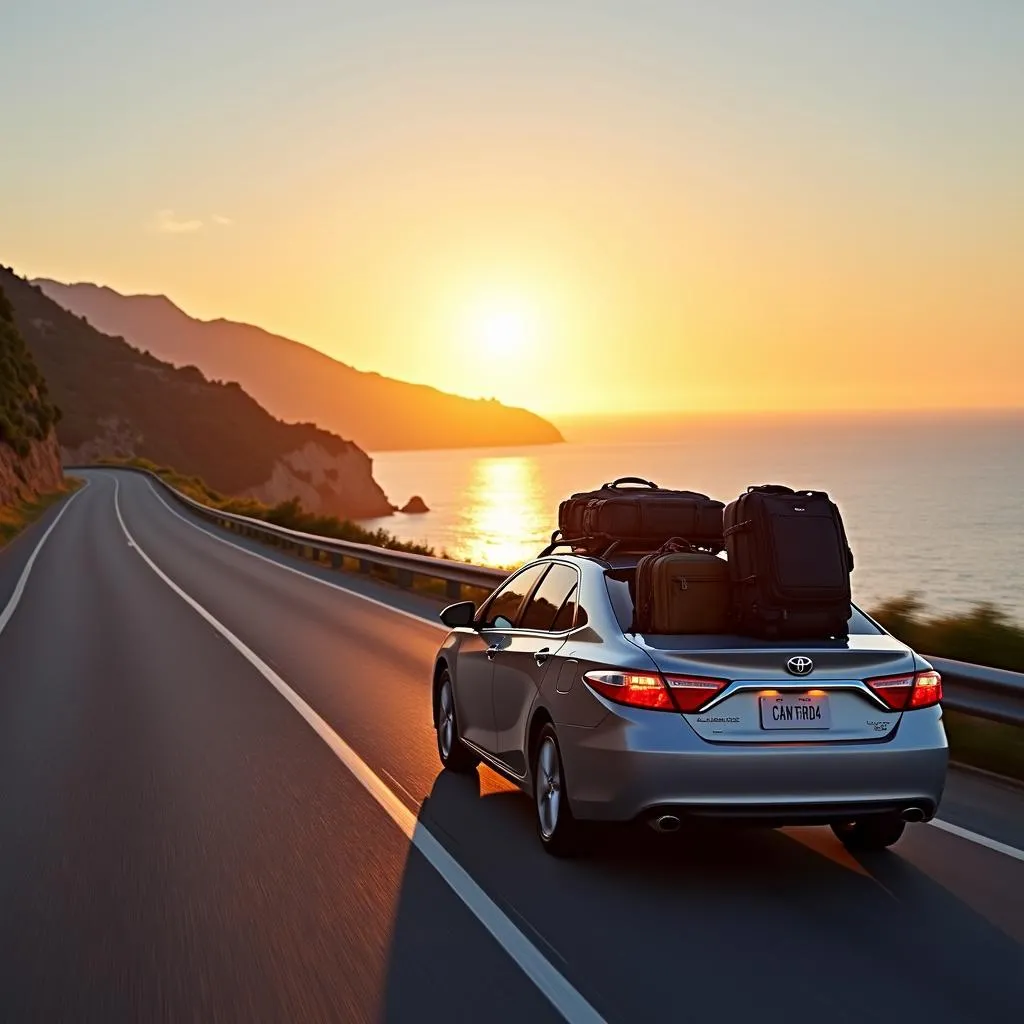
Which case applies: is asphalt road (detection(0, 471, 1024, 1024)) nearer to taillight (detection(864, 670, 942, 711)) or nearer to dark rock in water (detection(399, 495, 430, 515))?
taillight (detection(864, 670, 942, 711))

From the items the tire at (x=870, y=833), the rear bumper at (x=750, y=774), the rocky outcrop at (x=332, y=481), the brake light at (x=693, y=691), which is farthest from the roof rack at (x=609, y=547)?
the rocky outcrop at (x=332, y=481)

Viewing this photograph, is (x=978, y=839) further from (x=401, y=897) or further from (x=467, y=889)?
(x=401, y=897)

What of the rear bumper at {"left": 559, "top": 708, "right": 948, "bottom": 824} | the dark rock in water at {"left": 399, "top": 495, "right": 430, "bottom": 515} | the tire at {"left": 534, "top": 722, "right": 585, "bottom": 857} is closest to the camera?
the rear bumper at {"left": 559, "top": 708, "right": 948, "bottom": 824}

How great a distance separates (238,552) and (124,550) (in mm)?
2975

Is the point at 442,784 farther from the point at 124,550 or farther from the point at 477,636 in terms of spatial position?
the point at 124,550

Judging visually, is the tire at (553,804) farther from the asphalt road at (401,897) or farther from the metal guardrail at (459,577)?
the metal guardrail at (459,577)

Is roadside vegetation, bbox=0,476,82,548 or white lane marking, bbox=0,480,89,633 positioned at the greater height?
white lane marking, bbox=0,480,89,633

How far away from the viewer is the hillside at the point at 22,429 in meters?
59.8

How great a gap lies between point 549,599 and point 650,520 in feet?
2.60

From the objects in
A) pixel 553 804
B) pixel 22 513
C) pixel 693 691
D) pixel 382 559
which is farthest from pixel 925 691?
pixel 22 513

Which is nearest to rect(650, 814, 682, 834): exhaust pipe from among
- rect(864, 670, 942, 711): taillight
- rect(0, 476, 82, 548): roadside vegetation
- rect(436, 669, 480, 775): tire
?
rect(864, 670, 942, 711): taillight

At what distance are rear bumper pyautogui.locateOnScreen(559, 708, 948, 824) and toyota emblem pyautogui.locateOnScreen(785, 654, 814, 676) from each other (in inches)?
12.2

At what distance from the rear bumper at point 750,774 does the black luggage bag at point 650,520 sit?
179 cm

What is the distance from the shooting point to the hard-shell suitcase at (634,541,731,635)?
250 inches
